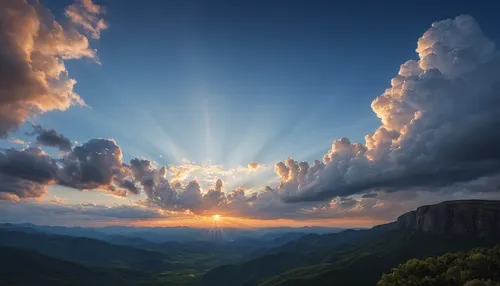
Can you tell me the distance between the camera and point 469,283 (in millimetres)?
84188

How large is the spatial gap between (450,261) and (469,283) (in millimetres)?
56081

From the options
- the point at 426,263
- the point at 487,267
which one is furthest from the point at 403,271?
the point at 487,267

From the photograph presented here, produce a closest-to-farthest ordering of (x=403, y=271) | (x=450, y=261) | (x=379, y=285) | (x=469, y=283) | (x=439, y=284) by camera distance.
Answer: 1. (x=469, y=283)
2. (x=439, y=284)
3. (x=379, y=285)
4. (x=403, y=271)
5. (x=450, y=261)

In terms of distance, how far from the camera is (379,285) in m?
109

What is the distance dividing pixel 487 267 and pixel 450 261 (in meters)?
22.3

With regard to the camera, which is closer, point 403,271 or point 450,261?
point 403,271

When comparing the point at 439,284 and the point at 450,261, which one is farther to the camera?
the point at 450,261

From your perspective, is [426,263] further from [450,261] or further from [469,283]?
[469,283]

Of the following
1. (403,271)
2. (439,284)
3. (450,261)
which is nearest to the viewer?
(439,284)

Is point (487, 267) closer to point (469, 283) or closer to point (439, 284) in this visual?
point (439, 284)

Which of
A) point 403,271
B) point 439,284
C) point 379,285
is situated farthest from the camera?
point 403,271

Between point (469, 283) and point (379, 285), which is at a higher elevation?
point (469, 283)

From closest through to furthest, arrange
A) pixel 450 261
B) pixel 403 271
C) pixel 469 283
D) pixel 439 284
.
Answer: pixel 469 283
pixel 439 284
pixel 403 271
pixel 450 261

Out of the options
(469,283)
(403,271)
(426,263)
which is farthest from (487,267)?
(469,283)
